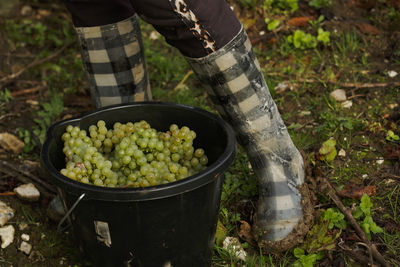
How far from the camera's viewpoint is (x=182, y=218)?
4.68ft

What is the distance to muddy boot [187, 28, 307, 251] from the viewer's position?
5.19 ft

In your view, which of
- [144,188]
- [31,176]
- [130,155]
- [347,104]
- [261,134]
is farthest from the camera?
[347,104]

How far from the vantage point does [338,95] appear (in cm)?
246

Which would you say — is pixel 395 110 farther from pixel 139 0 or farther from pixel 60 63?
pixel 60 63

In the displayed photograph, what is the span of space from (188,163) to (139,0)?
0.58 metres

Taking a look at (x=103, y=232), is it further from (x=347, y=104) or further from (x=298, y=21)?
(x=298, y=21)

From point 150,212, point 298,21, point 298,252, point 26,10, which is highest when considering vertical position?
point 150,212

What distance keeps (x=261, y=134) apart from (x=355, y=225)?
52 cm

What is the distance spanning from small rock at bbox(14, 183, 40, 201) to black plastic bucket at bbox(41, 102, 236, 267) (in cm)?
42

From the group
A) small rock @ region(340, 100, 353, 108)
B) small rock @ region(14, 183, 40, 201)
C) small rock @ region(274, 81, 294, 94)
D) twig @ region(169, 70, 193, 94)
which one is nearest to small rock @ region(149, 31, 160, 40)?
twig @ region(169, 70, 193, 94)

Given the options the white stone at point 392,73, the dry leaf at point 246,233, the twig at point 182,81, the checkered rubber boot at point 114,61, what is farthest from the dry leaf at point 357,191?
the twig at point 182,81

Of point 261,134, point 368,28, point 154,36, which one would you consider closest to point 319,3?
point 368,28

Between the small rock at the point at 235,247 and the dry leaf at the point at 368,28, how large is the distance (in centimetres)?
167

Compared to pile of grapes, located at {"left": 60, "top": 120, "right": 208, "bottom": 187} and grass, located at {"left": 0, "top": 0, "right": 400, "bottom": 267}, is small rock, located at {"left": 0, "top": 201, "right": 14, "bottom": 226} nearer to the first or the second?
grass, located at {"left": 0, "top": 0, "right": 400, "bottom": 267}
